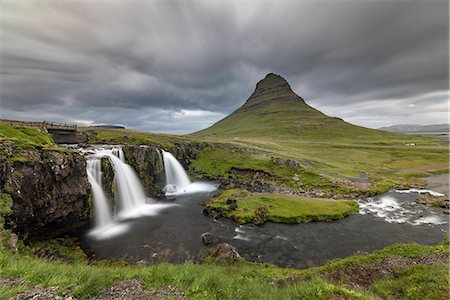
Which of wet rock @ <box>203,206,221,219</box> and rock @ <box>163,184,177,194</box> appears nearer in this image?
wet rock @ <box>203,206,221,219</box>

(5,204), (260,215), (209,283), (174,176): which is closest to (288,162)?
(174,176)

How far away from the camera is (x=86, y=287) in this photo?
10852 millimetres

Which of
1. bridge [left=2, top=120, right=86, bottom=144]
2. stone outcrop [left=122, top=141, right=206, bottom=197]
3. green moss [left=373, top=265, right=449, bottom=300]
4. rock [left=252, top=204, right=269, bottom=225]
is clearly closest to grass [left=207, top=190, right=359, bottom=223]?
rock [left=252, top=204, right=269, bottom=225]

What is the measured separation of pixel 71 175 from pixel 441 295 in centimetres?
4165

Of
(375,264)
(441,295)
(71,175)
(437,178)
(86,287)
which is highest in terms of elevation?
(71,175)

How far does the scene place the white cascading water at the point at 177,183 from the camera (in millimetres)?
58778

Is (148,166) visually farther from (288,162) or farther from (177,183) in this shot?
(288,162)

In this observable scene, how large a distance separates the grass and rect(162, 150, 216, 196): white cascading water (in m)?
15.4

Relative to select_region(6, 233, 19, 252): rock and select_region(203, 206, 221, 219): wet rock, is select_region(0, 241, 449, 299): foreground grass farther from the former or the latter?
→ select_region(203, 206, 221, 219): wet rock

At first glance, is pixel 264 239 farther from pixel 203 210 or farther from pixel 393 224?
pixel 393 224

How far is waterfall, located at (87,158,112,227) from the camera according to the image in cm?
3563

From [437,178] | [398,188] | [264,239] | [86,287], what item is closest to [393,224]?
[264,239]

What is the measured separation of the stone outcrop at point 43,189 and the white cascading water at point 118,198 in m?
2.79

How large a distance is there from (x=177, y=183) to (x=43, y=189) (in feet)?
122
